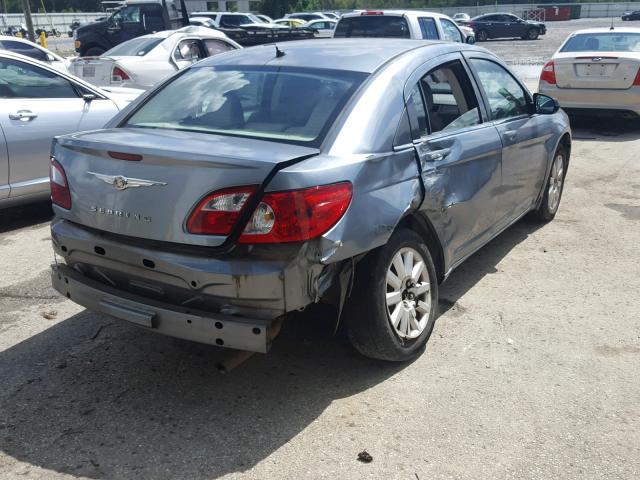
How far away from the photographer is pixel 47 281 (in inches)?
201

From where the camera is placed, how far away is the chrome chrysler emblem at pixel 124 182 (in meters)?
3.21

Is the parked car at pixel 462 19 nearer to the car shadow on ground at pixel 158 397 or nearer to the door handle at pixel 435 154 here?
the door handle at pixel 435 154

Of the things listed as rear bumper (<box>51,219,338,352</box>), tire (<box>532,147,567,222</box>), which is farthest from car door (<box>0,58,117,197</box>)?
tire (<box>532,147,567,222</box>)

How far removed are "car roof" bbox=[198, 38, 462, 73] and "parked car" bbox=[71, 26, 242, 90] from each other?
696 cm

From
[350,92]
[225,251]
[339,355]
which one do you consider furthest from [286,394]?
[350,92]

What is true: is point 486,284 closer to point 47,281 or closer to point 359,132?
point 359,132

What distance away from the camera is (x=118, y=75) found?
11.6 metres

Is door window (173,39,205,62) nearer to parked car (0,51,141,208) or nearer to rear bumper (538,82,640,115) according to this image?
parked car (0,51,141,208)

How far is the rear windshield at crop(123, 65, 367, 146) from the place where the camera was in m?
3.60

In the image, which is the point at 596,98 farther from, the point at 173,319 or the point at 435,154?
the point at 173,319

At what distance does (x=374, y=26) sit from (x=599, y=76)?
4147 millimetres

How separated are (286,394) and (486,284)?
209 centimetres

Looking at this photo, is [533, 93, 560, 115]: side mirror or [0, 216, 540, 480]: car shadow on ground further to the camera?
[533, 93, 560, 115]: side mirror

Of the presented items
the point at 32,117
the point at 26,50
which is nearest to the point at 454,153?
the point at 32,117
